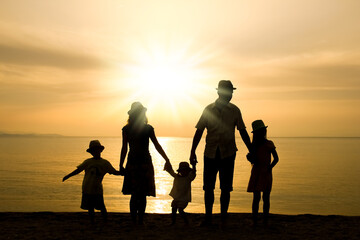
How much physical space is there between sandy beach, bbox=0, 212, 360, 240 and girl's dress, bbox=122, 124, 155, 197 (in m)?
0.80

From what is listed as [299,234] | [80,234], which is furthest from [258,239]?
[80,234]

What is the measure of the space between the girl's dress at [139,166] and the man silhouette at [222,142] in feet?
3.13

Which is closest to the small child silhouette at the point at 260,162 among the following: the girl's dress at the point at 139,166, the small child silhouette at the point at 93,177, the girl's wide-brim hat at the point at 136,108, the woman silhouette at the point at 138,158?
the woman silhouette at the point at 138,158

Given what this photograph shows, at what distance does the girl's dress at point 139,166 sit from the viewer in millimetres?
8047

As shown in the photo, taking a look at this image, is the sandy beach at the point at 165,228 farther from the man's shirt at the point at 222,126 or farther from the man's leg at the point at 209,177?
the man's shirt at the point at 222,126

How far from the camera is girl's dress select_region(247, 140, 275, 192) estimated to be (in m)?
8.01

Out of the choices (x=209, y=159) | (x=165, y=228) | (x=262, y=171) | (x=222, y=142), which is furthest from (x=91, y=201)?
(x=262, y=171)

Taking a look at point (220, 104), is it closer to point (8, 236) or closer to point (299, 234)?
point (299, 234)

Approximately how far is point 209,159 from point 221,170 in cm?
31

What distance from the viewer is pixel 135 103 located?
808cm

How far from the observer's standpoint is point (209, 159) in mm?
7828

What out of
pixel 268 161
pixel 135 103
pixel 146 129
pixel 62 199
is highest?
pixel 135 103

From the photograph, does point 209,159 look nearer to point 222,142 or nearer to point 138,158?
point 222,142

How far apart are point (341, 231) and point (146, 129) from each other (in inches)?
168
